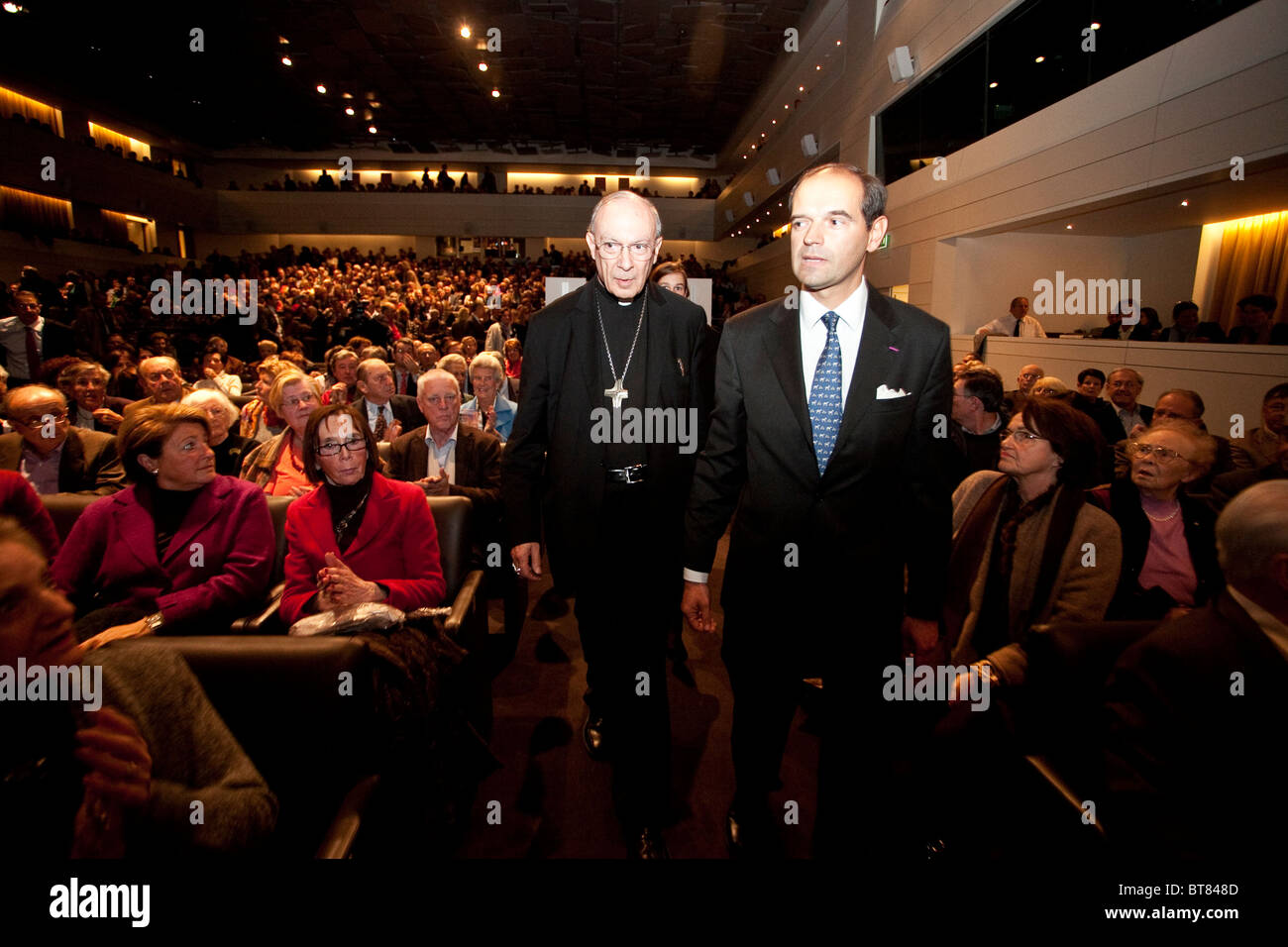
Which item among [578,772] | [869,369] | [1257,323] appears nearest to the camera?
[869,369]

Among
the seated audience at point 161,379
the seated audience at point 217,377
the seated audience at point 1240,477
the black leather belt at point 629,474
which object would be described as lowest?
the seated audience at point 1240,477

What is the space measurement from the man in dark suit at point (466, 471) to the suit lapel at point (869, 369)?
197 cm

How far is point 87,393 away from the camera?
4.21 meters

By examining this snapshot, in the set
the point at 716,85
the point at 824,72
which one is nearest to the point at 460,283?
the point at 716,85

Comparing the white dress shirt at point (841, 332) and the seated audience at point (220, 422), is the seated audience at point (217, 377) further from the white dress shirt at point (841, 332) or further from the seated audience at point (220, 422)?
the white dress shirt at point (841, 332)

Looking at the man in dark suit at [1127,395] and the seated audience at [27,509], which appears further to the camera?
the man in dark suit at [1127,395]

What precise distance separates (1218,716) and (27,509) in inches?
140

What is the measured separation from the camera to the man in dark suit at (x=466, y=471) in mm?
3125

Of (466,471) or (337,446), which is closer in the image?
(337,446)

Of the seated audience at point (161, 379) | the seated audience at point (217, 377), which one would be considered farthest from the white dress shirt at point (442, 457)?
the seated audience at point (217, 377)

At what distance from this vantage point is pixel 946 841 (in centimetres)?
194

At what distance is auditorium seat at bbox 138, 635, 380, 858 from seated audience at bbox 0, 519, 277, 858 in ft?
0.64

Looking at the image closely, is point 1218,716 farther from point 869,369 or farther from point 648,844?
point 648,844

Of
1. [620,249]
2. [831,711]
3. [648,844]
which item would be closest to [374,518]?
[620,249]
